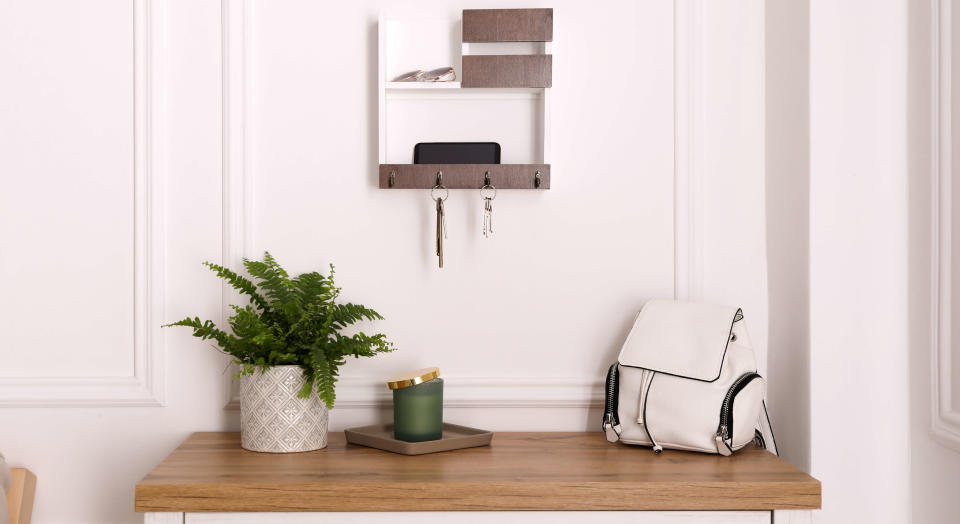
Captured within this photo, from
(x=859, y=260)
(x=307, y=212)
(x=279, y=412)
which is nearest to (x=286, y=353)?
(x=279, y=412)

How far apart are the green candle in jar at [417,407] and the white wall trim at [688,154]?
55 centimetres

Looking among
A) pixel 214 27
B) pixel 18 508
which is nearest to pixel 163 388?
pixel 18 508

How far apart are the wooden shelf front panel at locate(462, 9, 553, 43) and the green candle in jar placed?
0.66 m

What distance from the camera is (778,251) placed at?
5.12ft

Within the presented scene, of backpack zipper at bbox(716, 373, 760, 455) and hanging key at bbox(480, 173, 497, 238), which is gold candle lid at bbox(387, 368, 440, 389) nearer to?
hanging key at bbox(480, 173, 497, 238)

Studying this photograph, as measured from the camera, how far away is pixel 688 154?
62.7 inches

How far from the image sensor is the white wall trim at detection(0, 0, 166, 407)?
1.55 meters

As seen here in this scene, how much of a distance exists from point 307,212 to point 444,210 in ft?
0.92

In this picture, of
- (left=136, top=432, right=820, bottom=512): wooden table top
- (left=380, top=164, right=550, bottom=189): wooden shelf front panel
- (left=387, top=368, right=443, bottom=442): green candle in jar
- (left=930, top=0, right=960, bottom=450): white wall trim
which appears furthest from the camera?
(left=380, top=164, right=550, bottom=189): wooden shelf front panel

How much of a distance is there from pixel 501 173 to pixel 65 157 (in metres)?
0.88

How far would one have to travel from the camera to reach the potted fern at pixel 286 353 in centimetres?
137

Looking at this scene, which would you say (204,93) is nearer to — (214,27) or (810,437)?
(214,27)

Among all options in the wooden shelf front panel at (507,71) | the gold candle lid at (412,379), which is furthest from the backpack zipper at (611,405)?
the wooden shelf front panel at (507,71)

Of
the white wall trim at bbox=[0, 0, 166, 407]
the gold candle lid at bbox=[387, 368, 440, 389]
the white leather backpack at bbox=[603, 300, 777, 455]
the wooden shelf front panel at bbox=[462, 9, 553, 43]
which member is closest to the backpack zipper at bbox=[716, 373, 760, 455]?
the white leather backpack at bbox=[603, 300, 777, 455]
